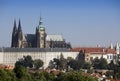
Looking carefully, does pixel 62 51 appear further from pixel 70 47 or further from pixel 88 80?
pixel 88 80

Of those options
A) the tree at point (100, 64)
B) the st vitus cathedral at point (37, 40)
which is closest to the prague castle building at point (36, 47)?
the st vitus cathedral at point (37, 40)

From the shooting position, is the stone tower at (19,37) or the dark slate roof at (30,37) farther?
the dark slate roof at (30,37)

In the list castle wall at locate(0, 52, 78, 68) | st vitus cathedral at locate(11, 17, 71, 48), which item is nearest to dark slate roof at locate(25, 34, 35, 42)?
st vitus cathedral at locate(11, 17, 71, 48)

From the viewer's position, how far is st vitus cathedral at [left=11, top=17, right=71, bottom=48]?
9550cm

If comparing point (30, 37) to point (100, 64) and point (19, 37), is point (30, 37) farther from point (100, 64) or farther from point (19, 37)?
point (100, 64)

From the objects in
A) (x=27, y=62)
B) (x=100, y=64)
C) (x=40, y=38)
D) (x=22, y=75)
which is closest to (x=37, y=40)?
(x=40, y=38)

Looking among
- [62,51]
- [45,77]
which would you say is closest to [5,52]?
[62,51]

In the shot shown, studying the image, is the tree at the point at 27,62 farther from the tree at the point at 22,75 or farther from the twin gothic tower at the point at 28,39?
the tree at the point at 22,75

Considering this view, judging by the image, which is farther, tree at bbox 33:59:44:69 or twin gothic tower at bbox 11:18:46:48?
twin gothic tower at bbox 11:18:46:48

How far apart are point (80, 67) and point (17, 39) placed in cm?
1842

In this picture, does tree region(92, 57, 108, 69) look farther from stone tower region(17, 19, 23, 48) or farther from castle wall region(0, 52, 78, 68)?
stone tower region(17, 19, 23, 48)

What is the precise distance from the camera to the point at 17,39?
9544 cm

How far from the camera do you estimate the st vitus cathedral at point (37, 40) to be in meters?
95.5

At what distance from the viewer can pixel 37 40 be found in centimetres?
9575
